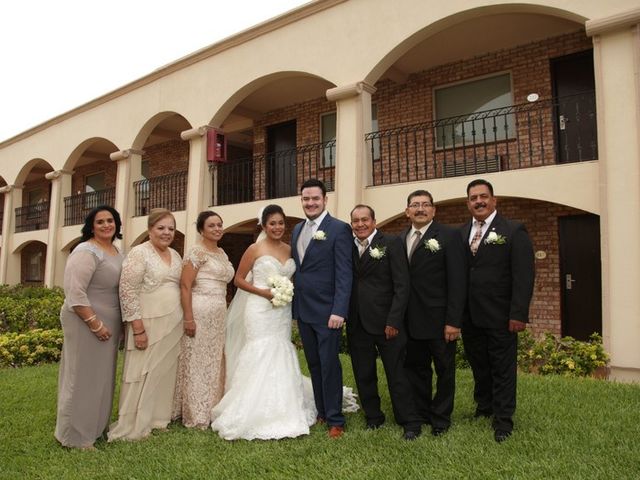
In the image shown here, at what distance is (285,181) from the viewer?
1255 centimetres

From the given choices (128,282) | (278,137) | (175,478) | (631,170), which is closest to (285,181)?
(278,137)

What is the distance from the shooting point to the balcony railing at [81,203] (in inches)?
607

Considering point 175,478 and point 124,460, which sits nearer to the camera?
point 175,478

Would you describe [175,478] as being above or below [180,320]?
below

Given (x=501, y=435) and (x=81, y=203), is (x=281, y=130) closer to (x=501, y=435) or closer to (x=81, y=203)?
(x=81, y=203)

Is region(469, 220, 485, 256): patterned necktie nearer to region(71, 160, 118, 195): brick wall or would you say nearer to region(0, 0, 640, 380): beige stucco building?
region(0, 0, 640, 380): beige stucco building

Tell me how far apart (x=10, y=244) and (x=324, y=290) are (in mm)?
17351

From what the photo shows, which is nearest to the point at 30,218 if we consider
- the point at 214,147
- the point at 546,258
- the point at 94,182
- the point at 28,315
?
the point at 94,182

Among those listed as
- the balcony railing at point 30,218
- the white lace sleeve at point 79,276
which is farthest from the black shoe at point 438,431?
the balcony railing at point 30,218

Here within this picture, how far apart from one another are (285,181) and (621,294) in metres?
8.12

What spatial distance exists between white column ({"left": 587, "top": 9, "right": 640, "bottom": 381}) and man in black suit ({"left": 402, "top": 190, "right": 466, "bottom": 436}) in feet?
11.5

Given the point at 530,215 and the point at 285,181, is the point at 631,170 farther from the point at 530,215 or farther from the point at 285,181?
the point at 285,181

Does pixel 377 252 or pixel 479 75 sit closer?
pixel 377 252

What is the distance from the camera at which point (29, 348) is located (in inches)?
329
